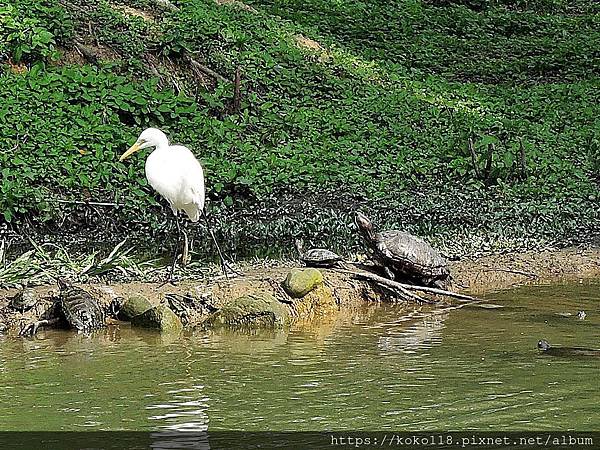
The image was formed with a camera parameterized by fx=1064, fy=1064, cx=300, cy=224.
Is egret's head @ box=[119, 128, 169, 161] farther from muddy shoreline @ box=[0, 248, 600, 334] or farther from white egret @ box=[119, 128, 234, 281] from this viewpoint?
muddy shoreline @ box=[0, 248, 600, 334]

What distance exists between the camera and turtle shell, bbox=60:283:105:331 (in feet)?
24.6

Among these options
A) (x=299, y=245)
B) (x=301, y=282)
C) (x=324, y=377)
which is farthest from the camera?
(x=299, y=245)

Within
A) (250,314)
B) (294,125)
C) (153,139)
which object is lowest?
(250,314)

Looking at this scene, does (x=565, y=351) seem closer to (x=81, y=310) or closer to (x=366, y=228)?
(x=366, y=228)

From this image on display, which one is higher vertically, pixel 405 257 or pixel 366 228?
pixel 366 228

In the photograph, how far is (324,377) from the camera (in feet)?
19.8

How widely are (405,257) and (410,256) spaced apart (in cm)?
4

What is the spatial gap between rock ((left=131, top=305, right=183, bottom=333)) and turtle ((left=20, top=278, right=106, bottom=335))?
0.95 ft

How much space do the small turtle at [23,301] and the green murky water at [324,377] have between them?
1.05 ft

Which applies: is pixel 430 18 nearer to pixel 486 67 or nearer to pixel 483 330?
pixel 486 67

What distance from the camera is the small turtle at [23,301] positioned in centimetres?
765

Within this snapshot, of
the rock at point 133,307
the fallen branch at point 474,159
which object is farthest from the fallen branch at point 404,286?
the fallen branch at point 474,159

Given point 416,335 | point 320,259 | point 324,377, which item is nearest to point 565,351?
point 416,335

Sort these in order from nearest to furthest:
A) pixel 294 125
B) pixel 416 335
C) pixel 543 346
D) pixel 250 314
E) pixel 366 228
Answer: pixel 543 346
pixel 416 335
pixel 250 314
pixel 366 228
pixel 294 125
